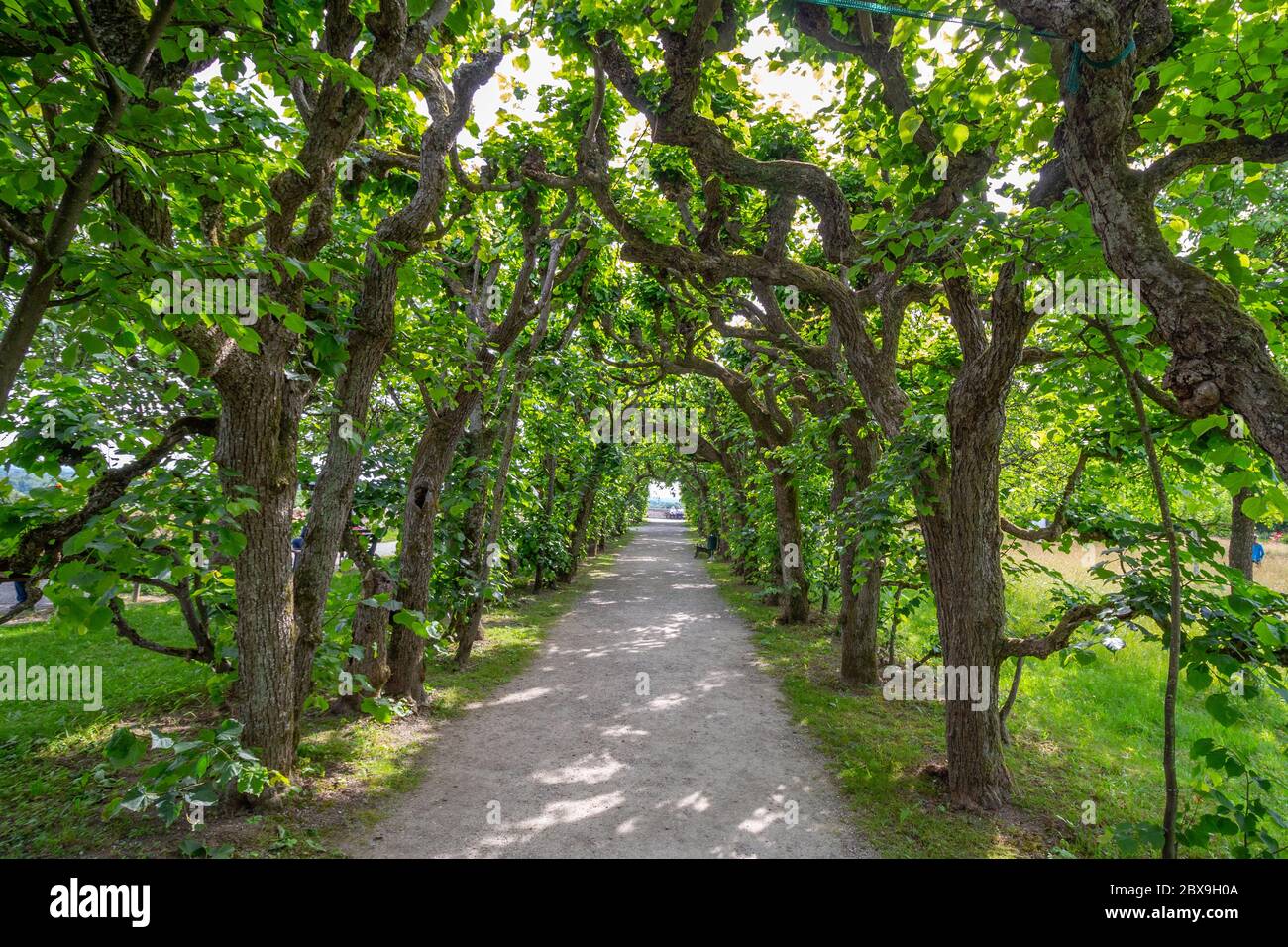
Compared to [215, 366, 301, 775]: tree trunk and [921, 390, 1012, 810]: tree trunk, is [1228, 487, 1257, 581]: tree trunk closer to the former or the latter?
[921, 390, 1012, 810]: tree trunk

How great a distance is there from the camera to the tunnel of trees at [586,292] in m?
2.49

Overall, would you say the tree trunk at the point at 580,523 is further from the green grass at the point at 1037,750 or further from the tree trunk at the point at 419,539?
the tree trunk at the point at 419,539

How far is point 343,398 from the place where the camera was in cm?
501

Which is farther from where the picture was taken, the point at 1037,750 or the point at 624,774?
the point at 1037,750

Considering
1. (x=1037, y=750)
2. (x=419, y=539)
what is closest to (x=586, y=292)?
(x=419, y=539)

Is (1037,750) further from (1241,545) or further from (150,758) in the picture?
(150,758)

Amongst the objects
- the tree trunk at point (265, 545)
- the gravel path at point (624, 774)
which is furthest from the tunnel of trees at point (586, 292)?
the gravel path at point (624, 774)

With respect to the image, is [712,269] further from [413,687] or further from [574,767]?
[413,687]

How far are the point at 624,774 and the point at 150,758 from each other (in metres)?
3.98

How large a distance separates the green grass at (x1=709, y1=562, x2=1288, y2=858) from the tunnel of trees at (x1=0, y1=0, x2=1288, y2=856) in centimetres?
28

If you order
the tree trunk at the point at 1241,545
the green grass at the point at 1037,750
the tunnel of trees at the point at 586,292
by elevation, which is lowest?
the green grass at the point at 1037,750

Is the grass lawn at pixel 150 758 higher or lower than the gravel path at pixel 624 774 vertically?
higher

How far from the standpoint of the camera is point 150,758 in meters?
5.16

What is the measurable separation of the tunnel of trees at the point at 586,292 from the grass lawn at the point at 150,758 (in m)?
0.55
